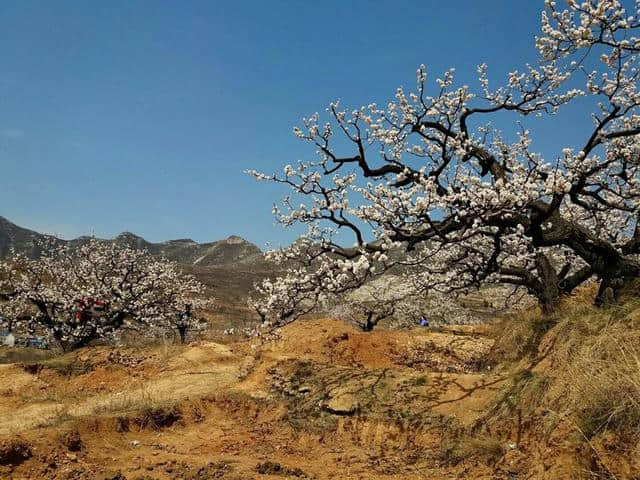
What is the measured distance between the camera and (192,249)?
16250 cm

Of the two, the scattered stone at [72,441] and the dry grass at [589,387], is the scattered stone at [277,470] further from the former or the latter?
the scattered stone at [72,441]

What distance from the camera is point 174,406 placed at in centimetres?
1112

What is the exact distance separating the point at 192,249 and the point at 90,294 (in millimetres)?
142603

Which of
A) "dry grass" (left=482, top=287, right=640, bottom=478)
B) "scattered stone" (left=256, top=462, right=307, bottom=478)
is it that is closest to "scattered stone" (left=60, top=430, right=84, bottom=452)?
"scattered stone" (left=256, top=462, right=307, bottom=478)

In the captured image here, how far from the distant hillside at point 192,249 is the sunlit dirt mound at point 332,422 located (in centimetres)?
11200

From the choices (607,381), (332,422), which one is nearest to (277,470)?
(332,422)

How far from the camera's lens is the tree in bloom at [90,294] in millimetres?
23000

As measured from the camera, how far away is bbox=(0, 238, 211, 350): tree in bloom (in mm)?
23000

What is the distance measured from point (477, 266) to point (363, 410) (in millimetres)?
6989

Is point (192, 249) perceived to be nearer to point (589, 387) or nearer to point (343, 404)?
point (343, 404)

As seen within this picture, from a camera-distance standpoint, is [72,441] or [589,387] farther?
[72,441]

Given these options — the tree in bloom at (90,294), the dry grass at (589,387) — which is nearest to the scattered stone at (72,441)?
the dry grass at (589,387)

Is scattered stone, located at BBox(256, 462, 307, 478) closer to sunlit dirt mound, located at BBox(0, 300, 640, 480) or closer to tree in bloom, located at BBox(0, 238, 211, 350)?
sunlit dirt mound, located at BBox(0, 300, 640, 480)

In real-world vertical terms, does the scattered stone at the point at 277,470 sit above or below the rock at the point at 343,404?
below
